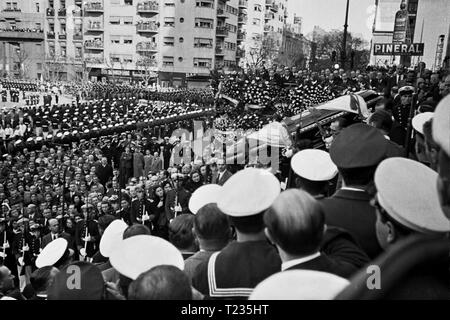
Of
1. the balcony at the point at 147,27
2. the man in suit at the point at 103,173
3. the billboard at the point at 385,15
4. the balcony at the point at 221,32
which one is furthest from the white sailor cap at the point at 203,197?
the balcony at the point at 221,32

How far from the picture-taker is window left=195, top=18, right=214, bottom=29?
2319 inches

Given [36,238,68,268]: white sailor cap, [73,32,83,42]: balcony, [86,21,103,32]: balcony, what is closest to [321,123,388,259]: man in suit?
[36,238,68,268]: white sailor cap

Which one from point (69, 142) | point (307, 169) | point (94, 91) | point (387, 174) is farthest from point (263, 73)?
point (94, 91)

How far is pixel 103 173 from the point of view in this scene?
46.7 feet

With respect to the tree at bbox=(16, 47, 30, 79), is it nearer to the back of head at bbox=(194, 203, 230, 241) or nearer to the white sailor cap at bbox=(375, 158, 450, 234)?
the back of head at bbox=(194, 203, 230, 241)

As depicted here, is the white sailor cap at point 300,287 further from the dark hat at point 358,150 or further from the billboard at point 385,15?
the billboard at point 385,15

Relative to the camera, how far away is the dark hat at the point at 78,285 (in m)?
2.51

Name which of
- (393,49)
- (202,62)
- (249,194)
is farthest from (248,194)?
(202,62)

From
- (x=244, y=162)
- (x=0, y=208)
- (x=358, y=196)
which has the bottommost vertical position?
(x=0, y=208)

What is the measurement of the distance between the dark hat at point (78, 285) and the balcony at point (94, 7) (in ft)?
208

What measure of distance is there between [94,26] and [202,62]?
15.3 meters

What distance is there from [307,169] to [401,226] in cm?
125
